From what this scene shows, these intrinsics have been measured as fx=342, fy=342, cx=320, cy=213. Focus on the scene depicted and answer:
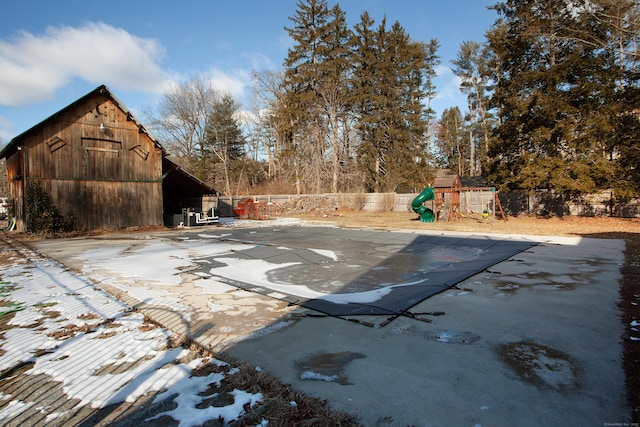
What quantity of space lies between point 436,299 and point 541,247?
20.2 feet

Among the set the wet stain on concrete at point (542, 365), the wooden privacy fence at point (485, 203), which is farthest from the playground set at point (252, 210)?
the wet stain on concrete at point (542, 365)

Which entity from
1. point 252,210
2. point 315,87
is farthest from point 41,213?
point 315,87

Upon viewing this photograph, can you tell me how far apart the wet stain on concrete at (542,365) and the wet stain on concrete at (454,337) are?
0.27 m

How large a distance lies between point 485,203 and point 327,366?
2277cm

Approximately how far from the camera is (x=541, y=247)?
29.6 ft

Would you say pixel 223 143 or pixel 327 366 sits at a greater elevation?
pixel 223 143

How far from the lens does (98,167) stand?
1473 centimetres

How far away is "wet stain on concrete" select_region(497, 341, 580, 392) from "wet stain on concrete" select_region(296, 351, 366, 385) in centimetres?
125

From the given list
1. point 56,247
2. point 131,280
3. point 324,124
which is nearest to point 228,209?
point 324,124

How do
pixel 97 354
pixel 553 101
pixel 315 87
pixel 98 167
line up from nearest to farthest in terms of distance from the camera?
pixel 97 354 → pixel 98 167 → pixel 553 101 → pixel 315 87

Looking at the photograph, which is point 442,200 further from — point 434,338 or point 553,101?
point 434,338

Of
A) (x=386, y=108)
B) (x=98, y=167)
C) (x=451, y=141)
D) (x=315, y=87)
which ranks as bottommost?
(x=98, y=167)

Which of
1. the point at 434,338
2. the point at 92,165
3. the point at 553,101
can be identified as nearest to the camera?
the point at 434,338

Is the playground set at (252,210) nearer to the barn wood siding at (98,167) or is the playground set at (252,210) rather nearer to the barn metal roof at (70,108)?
the barn wood siding at (98,167)
